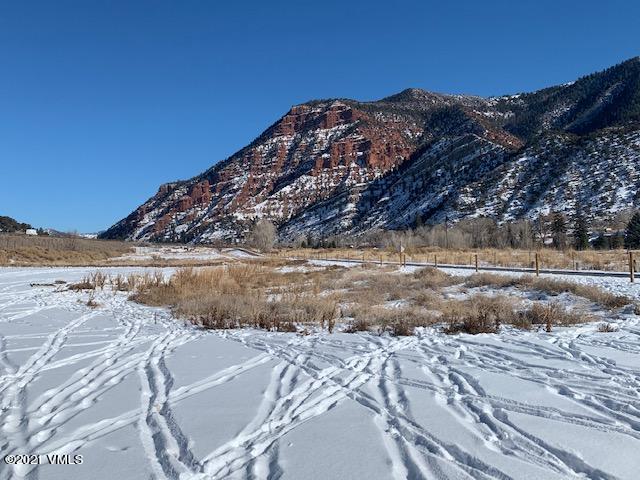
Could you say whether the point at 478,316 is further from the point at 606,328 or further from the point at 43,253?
the point at 43,253

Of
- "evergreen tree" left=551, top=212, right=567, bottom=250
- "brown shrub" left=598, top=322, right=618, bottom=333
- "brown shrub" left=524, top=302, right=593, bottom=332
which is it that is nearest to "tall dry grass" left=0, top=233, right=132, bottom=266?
"brown shrub" left=524, top=302, right=593, bottom=332

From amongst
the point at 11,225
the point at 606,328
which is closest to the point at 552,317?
the point at 606,328

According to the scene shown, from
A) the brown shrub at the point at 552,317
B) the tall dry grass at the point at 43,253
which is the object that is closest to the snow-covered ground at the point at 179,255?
the tall dry grass at the point at 43,253

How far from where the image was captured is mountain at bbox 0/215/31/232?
106 metres

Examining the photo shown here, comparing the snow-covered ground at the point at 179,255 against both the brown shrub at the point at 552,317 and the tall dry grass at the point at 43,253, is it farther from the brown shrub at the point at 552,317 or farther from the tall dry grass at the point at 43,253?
the brown shrub at the point at 552,317

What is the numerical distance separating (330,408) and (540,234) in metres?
71.6

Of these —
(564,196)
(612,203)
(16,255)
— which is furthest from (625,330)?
(564,196)

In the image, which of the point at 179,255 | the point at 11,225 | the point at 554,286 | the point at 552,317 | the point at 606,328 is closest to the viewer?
the point at 606,328

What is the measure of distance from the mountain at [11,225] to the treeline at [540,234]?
86946mm

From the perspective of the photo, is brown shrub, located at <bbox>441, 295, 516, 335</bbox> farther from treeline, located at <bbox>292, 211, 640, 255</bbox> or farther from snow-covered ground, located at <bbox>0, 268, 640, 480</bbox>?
treeline, located at <bbox>292, 211, 640, 255</bbox>

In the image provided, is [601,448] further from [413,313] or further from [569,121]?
[569,121]

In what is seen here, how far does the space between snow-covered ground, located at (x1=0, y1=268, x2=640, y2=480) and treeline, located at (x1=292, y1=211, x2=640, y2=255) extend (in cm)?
5196

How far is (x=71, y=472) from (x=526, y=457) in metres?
3.43

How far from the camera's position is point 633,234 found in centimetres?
5122
